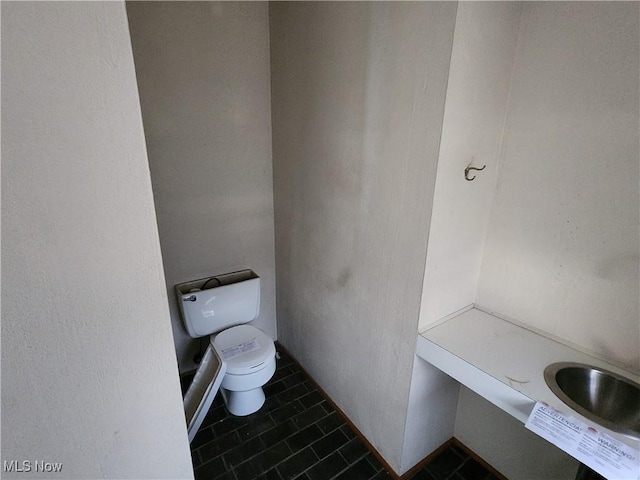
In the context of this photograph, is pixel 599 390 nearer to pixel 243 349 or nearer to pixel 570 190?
pixel 570 190

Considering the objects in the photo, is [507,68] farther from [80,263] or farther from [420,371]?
[80,263]

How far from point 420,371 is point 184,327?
1521 mm

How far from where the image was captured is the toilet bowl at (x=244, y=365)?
174 cm

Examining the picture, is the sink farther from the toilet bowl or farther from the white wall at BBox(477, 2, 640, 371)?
the toilet bowl

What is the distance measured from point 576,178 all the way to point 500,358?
2.37 feet

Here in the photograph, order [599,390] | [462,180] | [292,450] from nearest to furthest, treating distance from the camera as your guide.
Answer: [599,390] → [462,180] → [292,450]

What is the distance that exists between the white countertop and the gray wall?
141 mm

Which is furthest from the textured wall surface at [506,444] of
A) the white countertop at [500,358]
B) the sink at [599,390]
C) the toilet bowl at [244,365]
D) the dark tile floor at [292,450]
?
the toilet bowl at [244,365]

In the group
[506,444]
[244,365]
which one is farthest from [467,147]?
[244,365]

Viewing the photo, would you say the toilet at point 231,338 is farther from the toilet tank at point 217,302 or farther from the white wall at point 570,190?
the white wall at point 570,190

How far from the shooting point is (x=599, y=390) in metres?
1.10

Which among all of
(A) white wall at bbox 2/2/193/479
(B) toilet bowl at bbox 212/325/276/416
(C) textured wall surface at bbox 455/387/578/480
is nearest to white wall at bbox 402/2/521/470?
(C) textured wall surface at bbox 455/387/578/480

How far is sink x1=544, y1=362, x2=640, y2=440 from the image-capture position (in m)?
1.05

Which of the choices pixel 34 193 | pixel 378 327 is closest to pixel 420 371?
pixel 378 327
